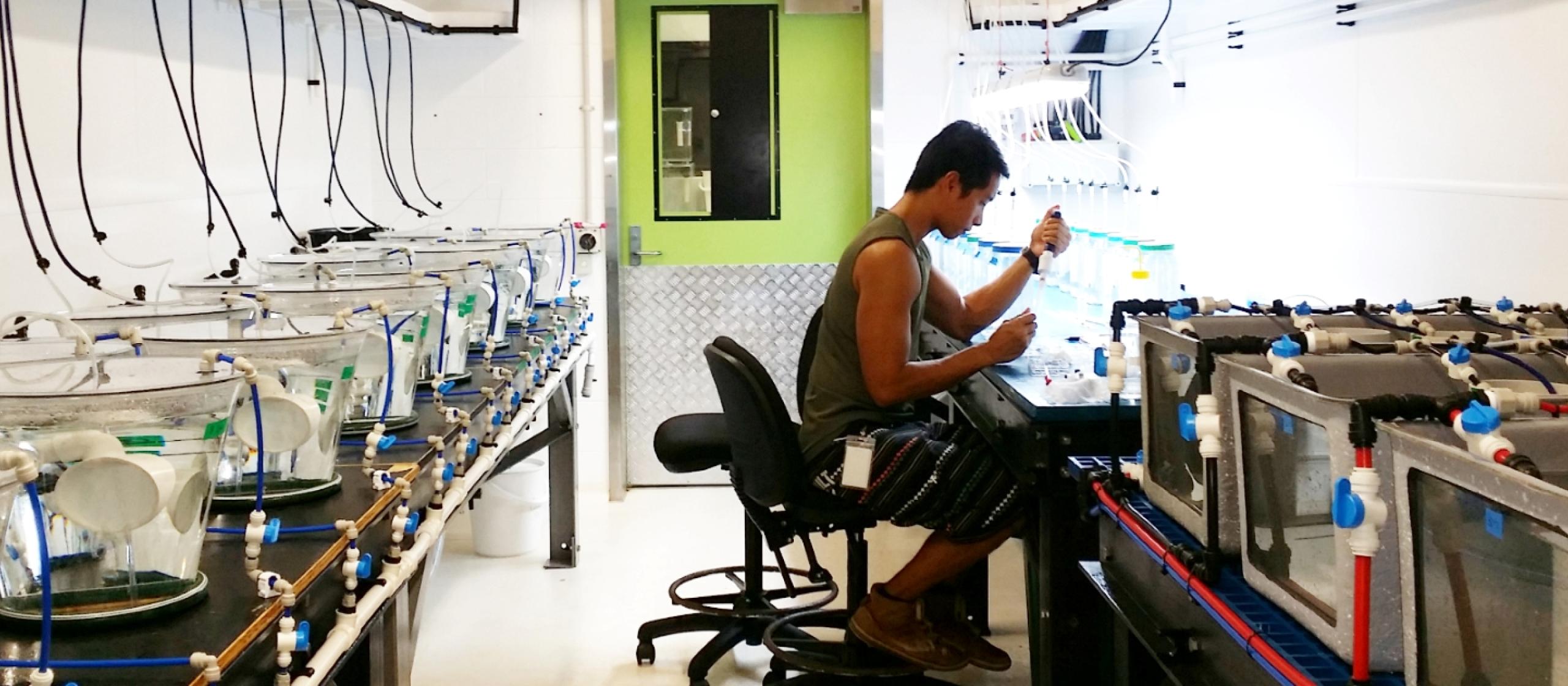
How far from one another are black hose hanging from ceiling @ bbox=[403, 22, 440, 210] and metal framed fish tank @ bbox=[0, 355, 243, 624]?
3.72m

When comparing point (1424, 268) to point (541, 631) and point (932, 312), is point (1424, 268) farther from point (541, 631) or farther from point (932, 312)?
point (541, 631)

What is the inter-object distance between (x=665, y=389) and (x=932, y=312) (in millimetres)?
2209

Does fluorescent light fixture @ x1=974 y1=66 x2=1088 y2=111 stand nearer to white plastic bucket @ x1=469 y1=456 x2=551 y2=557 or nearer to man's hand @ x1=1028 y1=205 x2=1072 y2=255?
man's hand @ x1=1028 y1=205 x2=1072 y2=255

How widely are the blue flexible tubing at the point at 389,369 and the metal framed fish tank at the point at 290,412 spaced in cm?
19

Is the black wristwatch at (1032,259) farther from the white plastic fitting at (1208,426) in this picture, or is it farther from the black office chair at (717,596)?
the white plastic fitting at (1208,426)

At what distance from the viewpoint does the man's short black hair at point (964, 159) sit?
3.08 meters

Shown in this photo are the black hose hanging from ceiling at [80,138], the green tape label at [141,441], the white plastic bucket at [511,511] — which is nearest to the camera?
the green tape label at [141,441]

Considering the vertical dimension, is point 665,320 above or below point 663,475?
above

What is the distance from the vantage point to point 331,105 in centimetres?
437

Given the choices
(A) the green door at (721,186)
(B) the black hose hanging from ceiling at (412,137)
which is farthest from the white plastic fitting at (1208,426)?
(B) the black hose hanging from ceiling at (412,137)

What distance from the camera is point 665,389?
5516 millimetres

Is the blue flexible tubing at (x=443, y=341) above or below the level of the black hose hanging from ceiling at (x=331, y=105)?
below

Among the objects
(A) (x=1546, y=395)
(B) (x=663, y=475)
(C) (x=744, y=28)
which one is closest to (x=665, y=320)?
(B) (x=663, y=475)

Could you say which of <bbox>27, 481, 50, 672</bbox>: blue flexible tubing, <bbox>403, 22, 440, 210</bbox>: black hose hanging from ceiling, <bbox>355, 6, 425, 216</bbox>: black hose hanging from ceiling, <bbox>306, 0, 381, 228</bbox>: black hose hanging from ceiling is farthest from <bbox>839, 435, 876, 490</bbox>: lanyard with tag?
<bbox>403, 22, 440, 210</bbox>: black hose hanging from ceiling
